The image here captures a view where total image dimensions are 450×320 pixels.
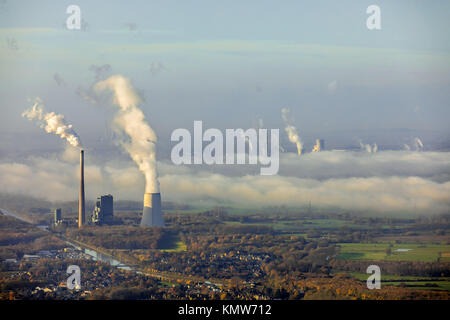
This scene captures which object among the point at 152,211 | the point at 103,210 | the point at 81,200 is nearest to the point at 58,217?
the point at 103,210

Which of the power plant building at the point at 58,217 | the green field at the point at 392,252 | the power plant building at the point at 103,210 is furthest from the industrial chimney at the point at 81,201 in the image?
the green field at the point at 392,252

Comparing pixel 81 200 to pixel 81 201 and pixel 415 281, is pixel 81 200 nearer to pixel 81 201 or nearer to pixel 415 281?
pixel 81 201

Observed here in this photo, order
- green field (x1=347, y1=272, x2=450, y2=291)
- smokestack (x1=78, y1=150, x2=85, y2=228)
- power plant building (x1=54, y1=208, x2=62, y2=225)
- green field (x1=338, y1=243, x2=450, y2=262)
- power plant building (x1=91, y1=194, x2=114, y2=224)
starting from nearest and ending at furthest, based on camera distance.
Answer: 1. green field (x1=347, y1=272, x2=450, y2=291)
2. green field (x1=338, y1=243, x2=450, y2=262)
3. smokestack (x1=78, y1=150, x2=85, y2=228)
4. power plant building (x1=91, y1=194, x2=114, y2=224)
5. power plant building (x1=54, y1=208, x2=62, y2=225)

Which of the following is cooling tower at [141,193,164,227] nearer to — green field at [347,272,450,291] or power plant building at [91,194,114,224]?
power plant building at [91,194,114,224]

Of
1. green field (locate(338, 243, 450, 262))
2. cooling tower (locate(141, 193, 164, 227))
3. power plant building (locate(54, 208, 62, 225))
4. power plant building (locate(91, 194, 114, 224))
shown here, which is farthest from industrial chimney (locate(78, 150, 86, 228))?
green field (locate(338, 243, 450, 262))

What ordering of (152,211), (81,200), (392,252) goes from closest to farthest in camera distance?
(152,211)
(392,252)
(81,200)

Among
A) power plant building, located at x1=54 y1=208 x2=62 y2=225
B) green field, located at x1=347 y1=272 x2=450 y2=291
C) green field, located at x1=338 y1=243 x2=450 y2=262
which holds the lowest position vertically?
green field, located at x1=347 y1=272 x2=450 y2=291
